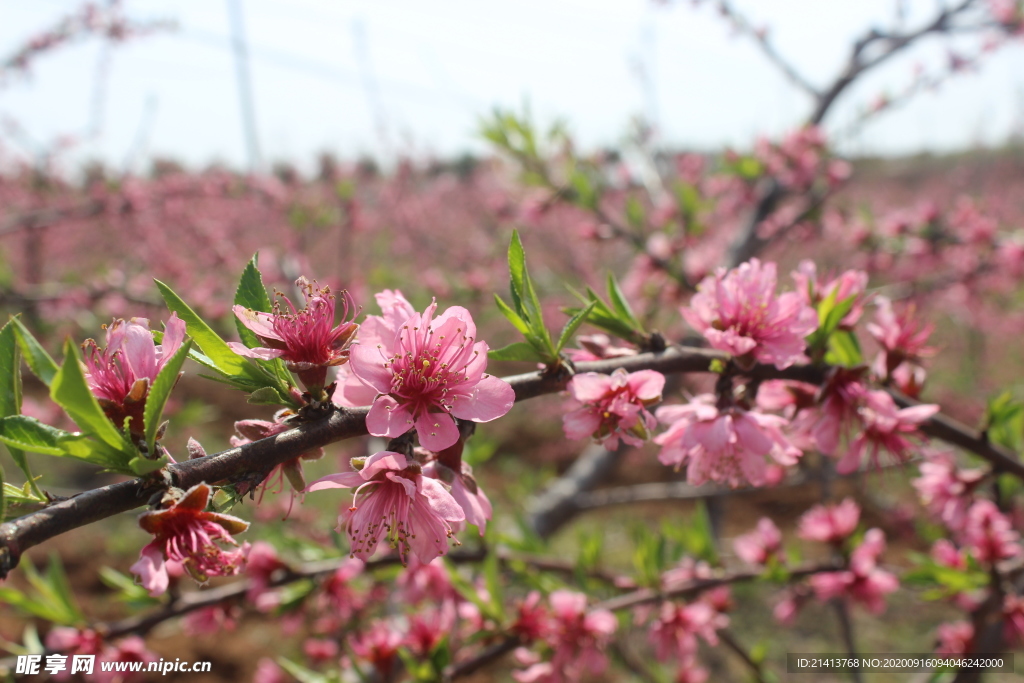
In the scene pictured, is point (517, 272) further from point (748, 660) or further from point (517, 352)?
point (748, 660)

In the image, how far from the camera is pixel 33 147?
6660 mm

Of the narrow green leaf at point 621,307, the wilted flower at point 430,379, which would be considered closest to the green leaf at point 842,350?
the narrow green leaf at point 621,307

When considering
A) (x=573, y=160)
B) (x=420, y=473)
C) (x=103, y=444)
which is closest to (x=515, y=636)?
(x=420, y=473)

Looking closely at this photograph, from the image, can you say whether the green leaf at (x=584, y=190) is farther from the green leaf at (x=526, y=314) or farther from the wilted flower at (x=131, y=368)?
the wilted flower at (x=131, y=368)

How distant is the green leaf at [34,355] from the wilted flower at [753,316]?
938 millimetres

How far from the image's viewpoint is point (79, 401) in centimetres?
68

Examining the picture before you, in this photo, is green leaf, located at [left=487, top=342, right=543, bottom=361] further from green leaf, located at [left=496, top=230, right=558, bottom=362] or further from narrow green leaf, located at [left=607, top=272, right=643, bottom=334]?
narrow green leaf, located at [left=607, top=272, right=643, bottom=334]

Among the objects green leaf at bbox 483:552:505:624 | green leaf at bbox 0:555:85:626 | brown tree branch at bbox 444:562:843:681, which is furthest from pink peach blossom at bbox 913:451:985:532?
green leaf at bbox 0:555:85:626

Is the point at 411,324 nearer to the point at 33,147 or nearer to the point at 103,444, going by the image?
the point at 103,444

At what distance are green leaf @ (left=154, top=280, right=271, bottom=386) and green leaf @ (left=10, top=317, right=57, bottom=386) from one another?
159 millimetres

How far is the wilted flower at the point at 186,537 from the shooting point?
721mm

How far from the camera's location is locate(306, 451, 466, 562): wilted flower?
31.0 inches

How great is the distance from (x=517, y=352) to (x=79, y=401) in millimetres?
555

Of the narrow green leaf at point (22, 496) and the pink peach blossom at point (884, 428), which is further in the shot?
the pink peach blossom at point (884, 428)
